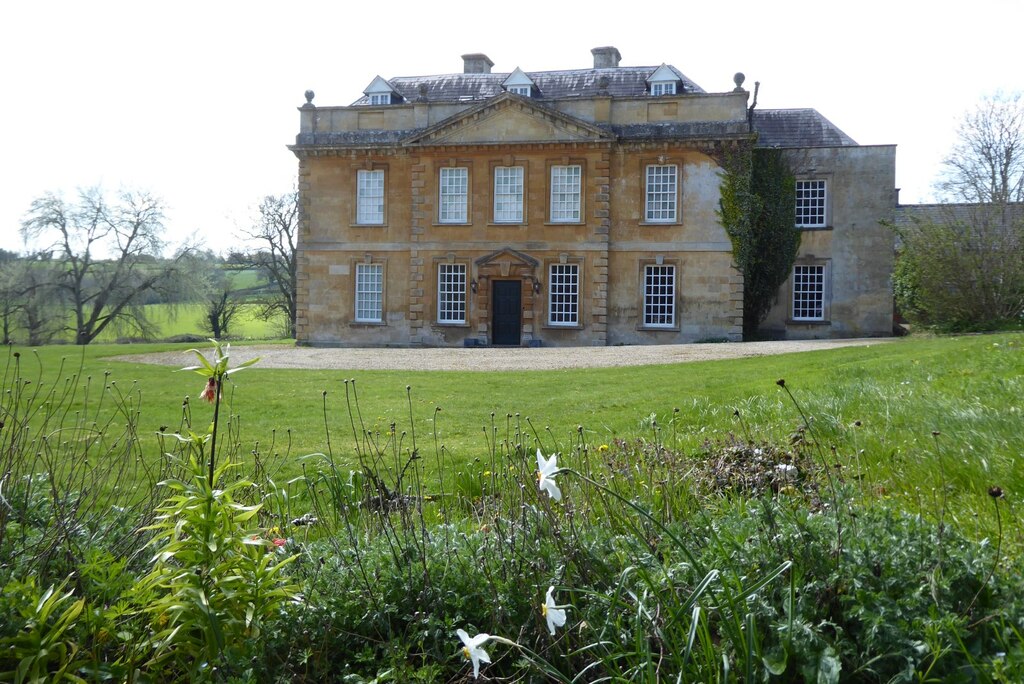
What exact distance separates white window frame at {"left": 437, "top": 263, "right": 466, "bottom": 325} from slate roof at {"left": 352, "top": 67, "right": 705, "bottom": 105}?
21.1ft

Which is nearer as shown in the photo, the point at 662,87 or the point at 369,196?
the point at 369,196

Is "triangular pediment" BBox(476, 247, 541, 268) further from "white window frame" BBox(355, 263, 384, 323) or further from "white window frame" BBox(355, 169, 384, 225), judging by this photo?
"white window frame" BBox(355, 169, 384, 225)

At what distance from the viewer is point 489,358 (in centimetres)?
2205

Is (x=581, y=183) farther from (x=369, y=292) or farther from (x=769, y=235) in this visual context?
(x=369, y=292)

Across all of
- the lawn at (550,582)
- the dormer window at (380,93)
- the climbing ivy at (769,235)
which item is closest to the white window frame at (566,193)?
the climbing ivy at (769,235)

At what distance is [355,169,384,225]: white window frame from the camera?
3197cm

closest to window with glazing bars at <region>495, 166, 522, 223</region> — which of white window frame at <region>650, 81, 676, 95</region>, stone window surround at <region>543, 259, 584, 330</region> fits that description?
stone window surround at <region>543, 259, 584, 330</region>

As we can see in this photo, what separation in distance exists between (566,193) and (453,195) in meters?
3.96

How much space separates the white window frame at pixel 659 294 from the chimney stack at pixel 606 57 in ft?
33.2

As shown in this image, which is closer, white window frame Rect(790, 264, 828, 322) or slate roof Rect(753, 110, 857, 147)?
white window frame Rect(790, 264, 828, 322)

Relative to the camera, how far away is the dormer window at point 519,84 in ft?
108

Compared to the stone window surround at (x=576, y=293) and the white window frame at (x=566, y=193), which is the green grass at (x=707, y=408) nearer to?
the stone window surround at (x=576, y=293)

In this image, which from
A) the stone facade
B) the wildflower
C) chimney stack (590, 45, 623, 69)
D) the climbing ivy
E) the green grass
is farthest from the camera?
chimney stack (590, 45, 623, 69)

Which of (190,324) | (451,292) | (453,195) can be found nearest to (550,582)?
(451,292)
